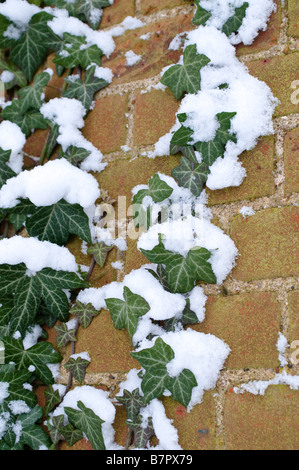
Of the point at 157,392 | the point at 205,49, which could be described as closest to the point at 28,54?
the point at 205,49

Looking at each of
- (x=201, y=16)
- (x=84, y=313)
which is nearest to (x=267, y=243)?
(x=84, y=313)

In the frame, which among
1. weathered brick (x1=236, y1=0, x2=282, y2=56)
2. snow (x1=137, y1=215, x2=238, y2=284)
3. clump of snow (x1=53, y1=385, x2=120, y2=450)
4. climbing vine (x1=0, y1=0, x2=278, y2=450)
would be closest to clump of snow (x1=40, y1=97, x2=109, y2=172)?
climbing vine (x1=0, y1=0, x2=278, y2=450)

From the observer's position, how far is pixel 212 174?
864 mm

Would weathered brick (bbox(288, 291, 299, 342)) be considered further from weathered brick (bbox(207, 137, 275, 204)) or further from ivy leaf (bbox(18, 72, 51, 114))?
ivy leaf (bbox(18, 72, 51, 114))

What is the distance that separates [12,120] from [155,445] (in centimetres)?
79

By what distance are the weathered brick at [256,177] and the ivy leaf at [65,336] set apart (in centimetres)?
39

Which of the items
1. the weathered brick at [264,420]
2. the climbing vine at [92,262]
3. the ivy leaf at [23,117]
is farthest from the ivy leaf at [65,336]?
the ivy leaf at [23,117]

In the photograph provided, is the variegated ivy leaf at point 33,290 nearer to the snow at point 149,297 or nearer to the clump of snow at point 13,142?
the snow at point 149,297

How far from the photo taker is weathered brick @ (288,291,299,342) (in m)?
0.74

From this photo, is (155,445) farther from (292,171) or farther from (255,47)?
(255,47)

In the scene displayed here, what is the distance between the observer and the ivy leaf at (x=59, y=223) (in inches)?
37.0

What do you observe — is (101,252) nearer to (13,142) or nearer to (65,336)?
(65,336)

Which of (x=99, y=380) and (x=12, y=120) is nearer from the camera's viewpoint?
(x=99, y=380)

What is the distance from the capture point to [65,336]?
0.91 meters
